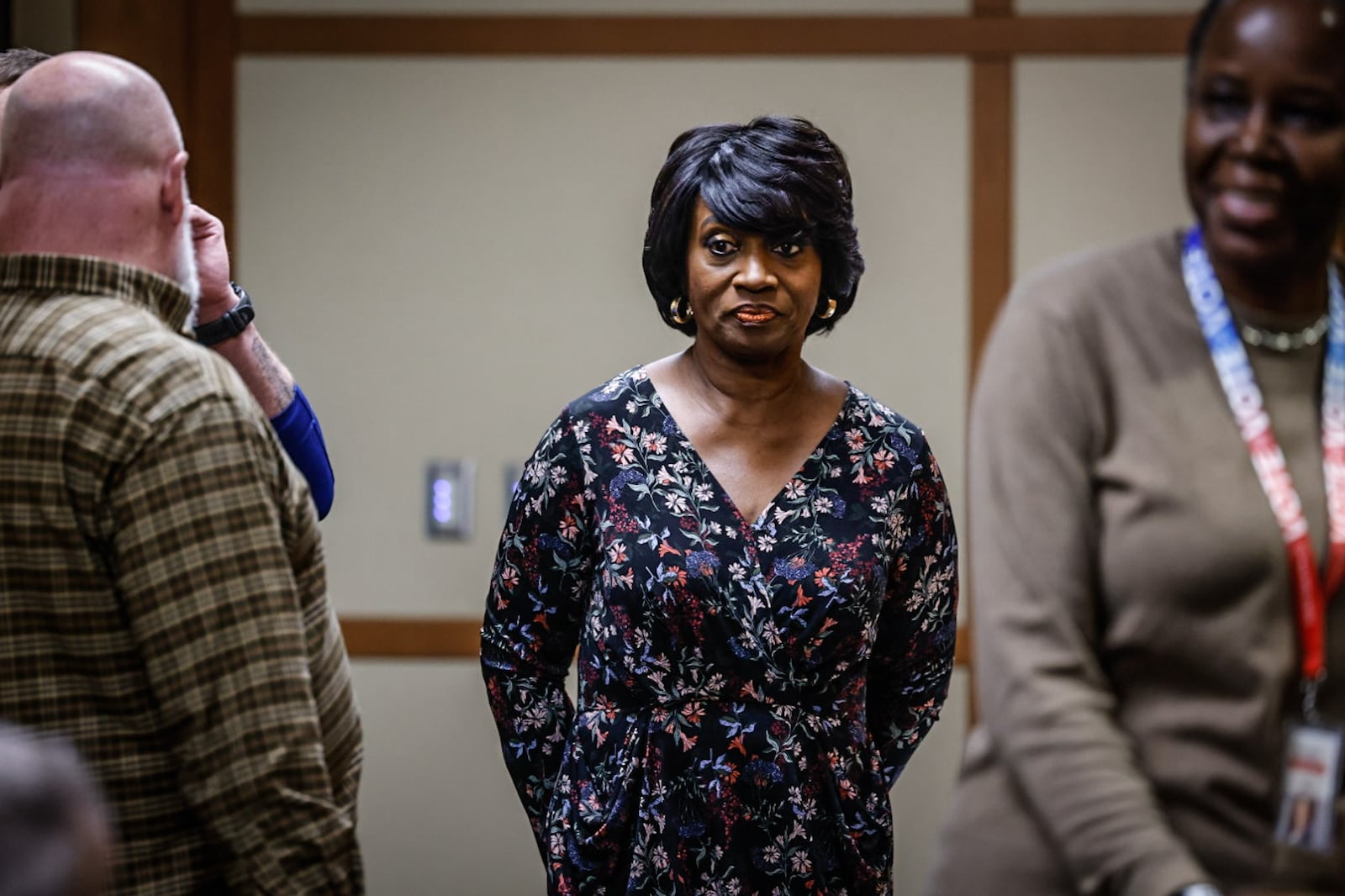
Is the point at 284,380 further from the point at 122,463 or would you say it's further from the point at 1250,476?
the point at 1250,476

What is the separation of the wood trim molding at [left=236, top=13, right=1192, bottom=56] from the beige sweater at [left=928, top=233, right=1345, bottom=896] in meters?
2.70

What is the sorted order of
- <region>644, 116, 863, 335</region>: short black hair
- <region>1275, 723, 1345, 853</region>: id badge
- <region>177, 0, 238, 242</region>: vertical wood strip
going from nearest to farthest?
<region>1275, 723, 1345, 853</region>: id badge, <region>644, 116, 863, 335</region>: short black hair, <region>177, 0, 238, 242</region>: vertical wood strip

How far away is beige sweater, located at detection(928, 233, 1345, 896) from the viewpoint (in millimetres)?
1210

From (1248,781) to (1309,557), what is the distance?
0.18m

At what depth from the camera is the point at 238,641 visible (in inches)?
57.1

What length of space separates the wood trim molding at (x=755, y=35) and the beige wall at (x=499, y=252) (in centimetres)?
4

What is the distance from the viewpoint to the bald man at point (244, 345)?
2.11m

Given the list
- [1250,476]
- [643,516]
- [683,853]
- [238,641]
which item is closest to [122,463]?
[238,641]

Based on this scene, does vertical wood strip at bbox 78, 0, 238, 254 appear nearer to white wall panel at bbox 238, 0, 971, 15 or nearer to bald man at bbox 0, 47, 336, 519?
white wall panel at bbox 238, 0, 971, 15

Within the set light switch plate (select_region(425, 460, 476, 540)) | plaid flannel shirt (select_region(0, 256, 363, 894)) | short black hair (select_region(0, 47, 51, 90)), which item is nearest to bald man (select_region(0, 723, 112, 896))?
plaid flannel shirt (select_region(0, 256, 363, 894))

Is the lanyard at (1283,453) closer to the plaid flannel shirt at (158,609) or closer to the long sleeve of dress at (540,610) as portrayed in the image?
the plaid flannel shirt at (158,609)

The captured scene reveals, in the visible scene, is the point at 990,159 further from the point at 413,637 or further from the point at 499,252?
the point at 413,637

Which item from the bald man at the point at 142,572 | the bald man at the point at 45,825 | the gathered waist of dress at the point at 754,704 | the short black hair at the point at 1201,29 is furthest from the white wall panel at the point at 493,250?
the bald man at the point at 45,825

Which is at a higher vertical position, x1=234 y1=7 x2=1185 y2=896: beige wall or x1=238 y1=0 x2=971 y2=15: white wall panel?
x1=238 y1=0 x2=971 y2=15: white wall panel
